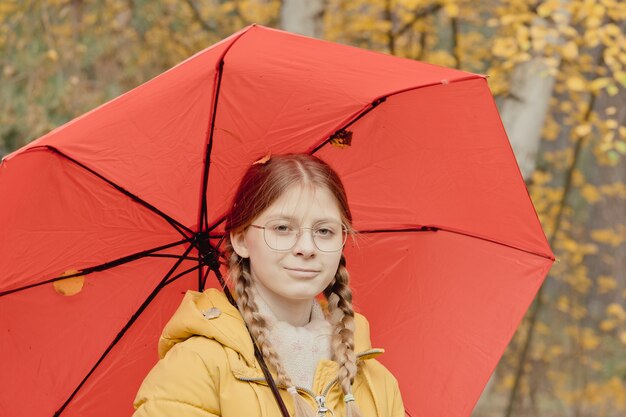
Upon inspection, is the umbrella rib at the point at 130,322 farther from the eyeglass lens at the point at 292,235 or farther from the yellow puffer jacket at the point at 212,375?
the eyeglass lens at the point at 292,235

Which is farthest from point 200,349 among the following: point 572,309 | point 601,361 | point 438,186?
point 601,361

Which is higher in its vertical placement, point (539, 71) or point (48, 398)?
point (539, 71)

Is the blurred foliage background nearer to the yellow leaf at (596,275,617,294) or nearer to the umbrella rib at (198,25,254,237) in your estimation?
the yellow leaf at (596,275,617,294)

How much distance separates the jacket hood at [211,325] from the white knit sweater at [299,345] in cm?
10

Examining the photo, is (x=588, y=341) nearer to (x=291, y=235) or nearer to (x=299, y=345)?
(x=299, y=345)

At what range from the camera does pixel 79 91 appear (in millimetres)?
7078

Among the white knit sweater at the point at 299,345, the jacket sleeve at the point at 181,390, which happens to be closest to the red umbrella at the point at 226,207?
the white knit sweater at the point at 299,345

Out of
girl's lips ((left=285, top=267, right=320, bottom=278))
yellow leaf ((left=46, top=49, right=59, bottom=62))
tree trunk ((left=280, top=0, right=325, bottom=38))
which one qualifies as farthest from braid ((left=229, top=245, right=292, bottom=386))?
yellow leaf ((left=46, top=49, right=59, bottom=62))

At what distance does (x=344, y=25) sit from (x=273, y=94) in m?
5.65

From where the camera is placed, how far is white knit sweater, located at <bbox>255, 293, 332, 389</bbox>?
2639 millimetres

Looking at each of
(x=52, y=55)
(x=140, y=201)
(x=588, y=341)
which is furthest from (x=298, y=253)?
(x=588, y=341)

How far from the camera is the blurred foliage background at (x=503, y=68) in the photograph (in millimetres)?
5805

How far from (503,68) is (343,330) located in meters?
4.20

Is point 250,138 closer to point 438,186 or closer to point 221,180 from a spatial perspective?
point 221,180
